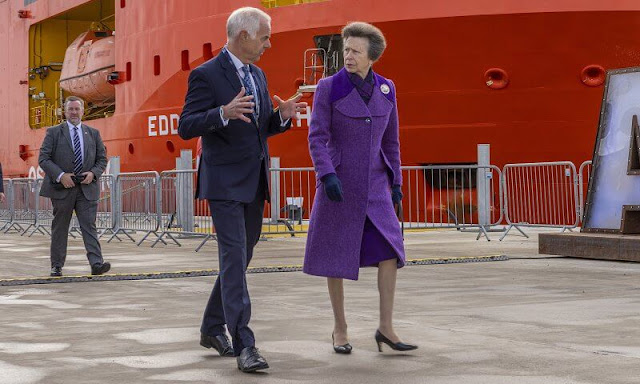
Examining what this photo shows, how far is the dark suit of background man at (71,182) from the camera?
33.0ft

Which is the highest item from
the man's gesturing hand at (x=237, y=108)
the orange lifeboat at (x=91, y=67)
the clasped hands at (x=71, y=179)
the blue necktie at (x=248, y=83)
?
the orange lifeboat at (x=91, y=67)

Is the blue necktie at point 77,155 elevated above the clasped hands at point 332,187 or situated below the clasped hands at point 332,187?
above

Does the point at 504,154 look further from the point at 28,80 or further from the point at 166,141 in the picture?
the point at 28,80

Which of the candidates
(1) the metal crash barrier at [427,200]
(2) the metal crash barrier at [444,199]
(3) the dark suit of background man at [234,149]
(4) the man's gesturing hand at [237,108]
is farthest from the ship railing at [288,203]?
(4) the man's gesturing hand at [237,108]

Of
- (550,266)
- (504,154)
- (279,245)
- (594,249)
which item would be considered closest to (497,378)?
(550,266)

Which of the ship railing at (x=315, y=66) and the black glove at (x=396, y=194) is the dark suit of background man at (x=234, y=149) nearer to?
the black glove at (x=396, y=194)

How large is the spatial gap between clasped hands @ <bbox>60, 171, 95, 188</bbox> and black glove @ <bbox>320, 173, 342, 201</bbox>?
508 cm

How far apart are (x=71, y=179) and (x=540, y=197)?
24.7 feet

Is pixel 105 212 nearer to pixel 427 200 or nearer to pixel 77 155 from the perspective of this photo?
pixel 427 200

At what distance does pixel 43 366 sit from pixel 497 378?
2.02m

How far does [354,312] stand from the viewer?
705 cm

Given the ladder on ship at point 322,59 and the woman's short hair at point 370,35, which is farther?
the ladder on ship at point 322,59

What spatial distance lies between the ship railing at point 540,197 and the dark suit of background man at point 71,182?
6.73 meters

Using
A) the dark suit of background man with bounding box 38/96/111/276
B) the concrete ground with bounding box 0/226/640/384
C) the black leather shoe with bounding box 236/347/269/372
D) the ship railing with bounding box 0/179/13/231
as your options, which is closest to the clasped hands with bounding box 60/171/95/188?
the dark suit of background man with bounding box 38/96/111/276
